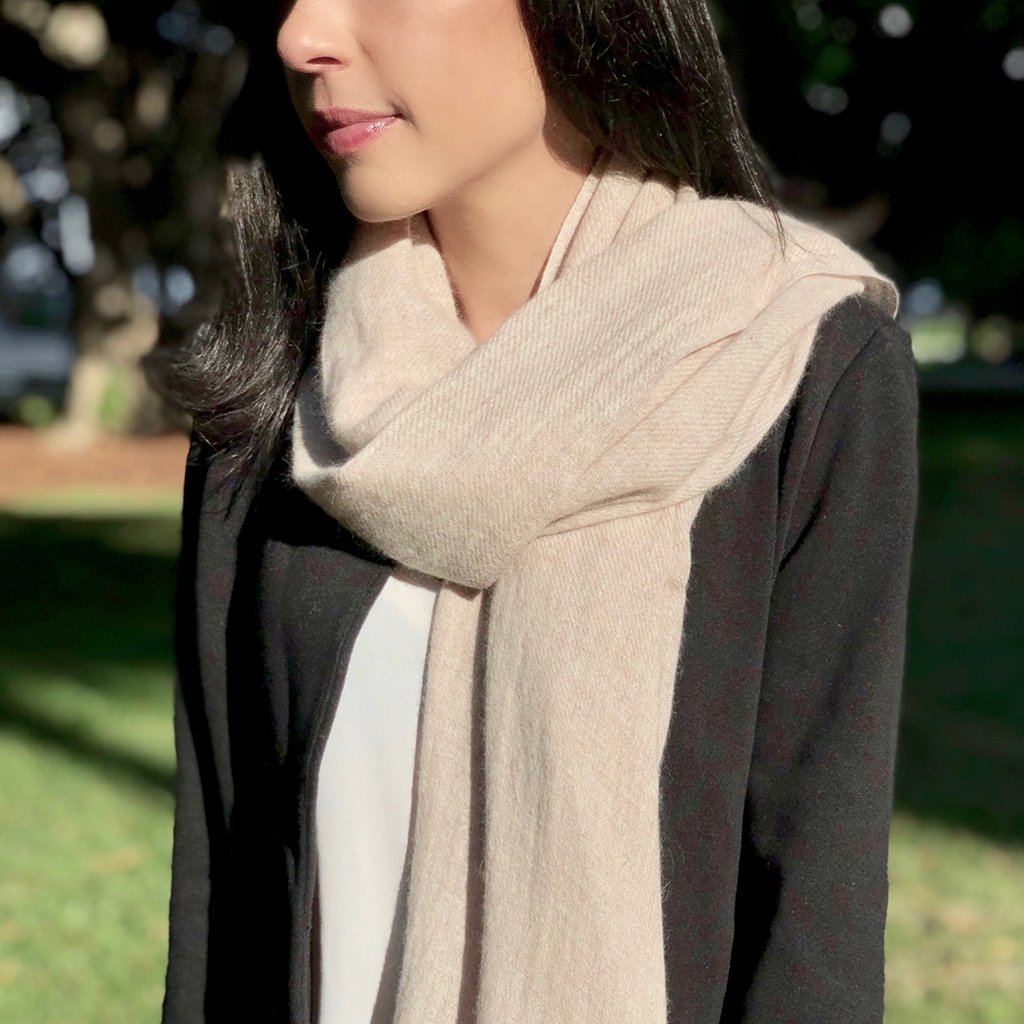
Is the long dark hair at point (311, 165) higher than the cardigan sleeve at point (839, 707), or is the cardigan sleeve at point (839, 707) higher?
the long dark hair at point (311, 165)

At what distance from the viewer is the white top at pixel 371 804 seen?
1.64 meters

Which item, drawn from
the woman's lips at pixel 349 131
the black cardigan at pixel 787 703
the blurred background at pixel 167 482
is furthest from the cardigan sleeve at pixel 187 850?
the blurred background at pixel 167 482

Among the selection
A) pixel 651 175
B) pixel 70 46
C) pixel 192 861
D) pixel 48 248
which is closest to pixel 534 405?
pixel 651 175

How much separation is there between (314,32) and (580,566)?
64 centimetres

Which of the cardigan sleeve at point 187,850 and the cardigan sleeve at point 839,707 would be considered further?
the cardigan sleeve at point 187,850

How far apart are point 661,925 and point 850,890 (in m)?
0.20

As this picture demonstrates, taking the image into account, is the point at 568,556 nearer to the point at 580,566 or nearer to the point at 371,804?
the point at 580,566

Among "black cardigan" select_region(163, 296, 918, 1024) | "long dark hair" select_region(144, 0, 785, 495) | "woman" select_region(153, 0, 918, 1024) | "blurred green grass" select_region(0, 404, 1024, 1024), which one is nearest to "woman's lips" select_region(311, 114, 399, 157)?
"woman" select_region(153, 0, 918, 1024)

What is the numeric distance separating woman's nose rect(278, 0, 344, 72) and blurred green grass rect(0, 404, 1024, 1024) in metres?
3.39

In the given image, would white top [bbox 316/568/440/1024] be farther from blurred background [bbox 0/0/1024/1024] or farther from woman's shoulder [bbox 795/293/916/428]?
blurred background [bbox 0/0/1024/1024]

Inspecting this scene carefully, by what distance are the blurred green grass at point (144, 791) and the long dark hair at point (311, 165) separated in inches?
116

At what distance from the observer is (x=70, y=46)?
14.0m

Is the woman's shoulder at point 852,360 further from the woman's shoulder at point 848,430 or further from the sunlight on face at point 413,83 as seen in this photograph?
the sunlight on face at point 413,83

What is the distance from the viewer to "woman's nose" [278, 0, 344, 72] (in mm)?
1551
